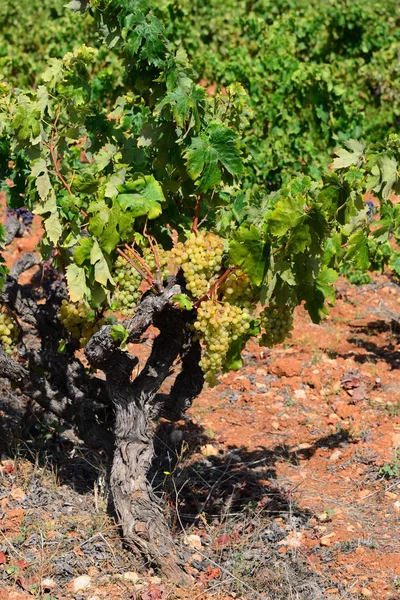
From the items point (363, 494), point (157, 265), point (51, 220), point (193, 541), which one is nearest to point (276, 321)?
point (157, 265)

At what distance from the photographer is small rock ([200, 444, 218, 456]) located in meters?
5.80

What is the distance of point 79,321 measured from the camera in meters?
4.61

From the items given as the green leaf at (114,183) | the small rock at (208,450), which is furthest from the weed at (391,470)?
the green leaf at (114,183)

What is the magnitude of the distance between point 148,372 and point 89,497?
961 millimetres

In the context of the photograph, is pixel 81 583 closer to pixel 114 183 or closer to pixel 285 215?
pixel 114 183

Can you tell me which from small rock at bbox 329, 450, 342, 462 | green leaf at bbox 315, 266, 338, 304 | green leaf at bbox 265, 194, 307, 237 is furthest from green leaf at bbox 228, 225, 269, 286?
small rock at bbox 329, 450, 342, 462

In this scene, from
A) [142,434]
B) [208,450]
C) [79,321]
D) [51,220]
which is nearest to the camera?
[51,220]

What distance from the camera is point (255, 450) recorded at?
589 cm

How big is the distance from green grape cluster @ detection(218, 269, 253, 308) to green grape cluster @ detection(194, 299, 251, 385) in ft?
0.13

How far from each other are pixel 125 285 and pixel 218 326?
0.49 meters

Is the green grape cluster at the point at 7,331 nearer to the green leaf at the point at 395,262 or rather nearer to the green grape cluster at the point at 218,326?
the green grape cluster at the point at 218,326

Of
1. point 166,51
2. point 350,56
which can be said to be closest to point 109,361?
point 166,51

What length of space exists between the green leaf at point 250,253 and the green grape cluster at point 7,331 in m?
1.56

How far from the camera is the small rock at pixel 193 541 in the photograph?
4785mm
